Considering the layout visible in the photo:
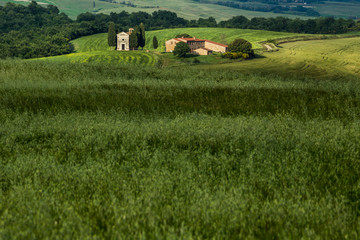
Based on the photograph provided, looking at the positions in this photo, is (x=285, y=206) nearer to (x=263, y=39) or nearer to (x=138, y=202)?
(x=138, y=202)

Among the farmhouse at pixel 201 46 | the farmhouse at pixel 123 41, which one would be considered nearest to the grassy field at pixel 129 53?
the farmhouse at pixel 123 41

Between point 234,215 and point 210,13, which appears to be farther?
point 210,13

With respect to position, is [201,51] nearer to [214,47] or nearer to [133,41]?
[214,47]

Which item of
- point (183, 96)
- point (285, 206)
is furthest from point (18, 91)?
point (285, 206)

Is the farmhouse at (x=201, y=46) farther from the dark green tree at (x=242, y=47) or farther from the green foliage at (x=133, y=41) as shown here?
the green foliage at (x=133, y=41)

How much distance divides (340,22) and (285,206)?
345ft

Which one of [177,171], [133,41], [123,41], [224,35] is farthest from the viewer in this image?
[224,35]

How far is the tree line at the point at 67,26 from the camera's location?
257 feet

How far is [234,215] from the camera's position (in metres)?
3.48

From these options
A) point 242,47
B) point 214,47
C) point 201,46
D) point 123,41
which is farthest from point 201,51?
point 123,41

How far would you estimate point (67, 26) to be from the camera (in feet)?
368

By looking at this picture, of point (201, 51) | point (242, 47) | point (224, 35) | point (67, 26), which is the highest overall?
point (224, 35)

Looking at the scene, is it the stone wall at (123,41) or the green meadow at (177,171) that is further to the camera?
the stone wall at (123,41)

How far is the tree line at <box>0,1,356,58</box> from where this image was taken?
78188 millimetres
